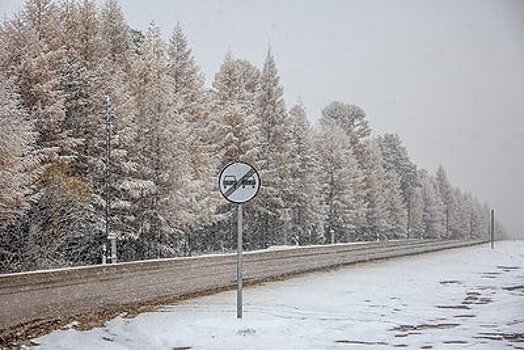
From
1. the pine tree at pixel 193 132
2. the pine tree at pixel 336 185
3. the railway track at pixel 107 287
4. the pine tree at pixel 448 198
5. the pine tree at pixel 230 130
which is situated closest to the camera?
the railway track at pixel 107 287

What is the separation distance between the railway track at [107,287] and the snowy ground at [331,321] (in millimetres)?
1038

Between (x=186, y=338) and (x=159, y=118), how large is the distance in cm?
2668

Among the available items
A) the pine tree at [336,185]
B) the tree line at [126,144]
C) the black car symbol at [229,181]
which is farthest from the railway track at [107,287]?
the pine tree at [336,185]

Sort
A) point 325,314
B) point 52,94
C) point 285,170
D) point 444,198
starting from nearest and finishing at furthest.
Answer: point 325,314 < point 52,94 < point 285,170 < point 444,198

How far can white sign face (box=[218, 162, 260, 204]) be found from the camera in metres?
11.4

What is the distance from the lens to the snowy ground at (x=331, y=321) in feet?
31.7

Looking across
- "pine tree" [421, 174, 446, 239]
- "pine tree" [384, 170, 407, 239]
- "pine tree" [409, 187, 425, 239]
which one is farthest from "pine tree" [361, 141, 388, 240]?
"pine tree" [421, 174, 446, 239]

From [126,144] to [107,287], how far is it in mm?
16713

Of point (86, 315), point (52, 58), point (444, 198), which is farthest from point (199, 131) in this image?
point (444, 198)

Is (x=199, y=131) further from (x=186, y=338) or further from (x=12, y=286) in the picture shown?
(x=186, y=338)

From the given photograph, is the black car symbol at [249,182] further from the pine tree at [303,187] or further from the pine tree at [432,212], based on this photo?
the pine tree at [432,212]

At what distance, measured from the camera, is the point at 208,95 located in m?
48.8

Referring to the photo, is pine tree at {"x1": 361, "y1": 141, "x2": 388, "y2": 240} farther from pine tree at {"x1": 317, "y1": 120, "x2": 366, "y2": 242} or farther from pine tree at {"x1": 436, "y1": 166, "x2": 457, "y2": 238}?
pine tree at {"x1": 436, "y1": 166, "x2": 457, "y2": 238}

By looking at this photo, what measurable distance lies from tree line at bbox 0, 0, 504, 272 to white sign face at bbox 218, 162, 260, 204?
14.8 m
